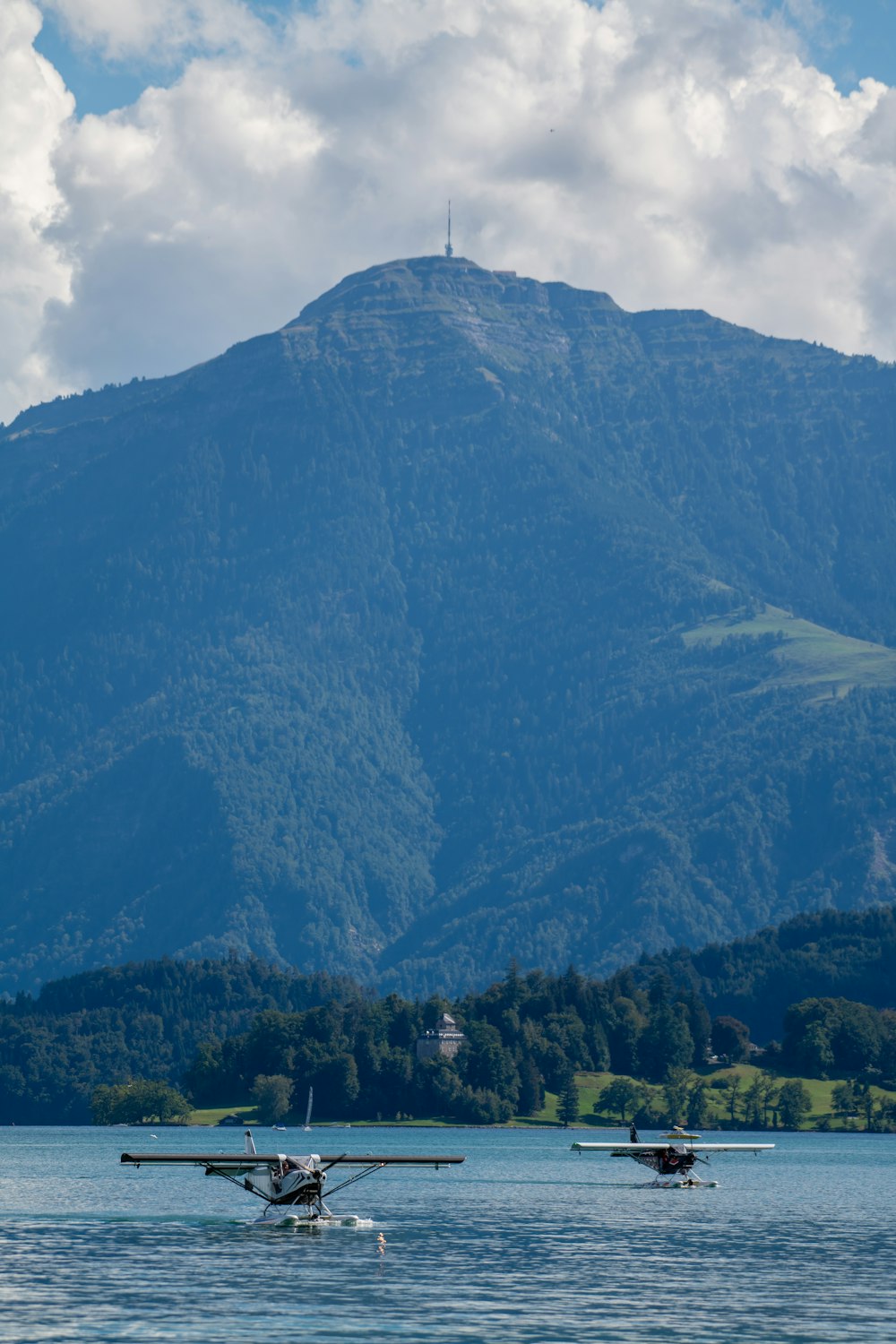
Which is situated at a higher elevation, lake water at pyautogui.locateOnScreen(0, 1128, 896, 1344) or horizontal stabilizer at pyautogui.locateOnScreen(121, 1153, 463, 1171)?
horizontal stabilizer at pyautogui.locateOnScreen(121, 1153, 463, 1171)

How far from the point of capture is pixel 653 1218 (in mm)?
183875

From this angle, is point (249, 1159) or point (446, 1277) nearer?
point (446, 1277)

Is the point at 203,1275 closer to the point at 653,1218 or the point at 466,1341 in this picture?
the point at 466,1341

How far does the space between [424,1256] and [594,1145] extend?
52278mm

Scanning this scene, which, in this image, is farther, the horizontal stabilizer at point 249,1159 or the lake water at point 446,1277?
the horizontal stabilizer at point 249,1159

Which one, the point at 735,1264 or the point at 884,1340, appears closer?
the point at 884,1340

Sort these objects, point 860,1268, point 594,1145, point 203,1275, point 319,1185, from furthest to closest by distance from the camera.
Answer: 1. point 594,1145
2. point 319,1185
3. point 860,1268
4. point 203,1275

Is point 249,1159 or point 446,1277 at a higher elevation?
point 249,1159

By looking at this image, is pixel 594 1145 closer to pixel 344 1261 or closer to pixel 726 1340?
pixel 344 1261

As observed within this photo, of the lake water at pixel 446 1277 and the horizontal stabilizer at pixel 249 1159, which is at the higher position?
the horizontal stabilizer at pixel 249 1159

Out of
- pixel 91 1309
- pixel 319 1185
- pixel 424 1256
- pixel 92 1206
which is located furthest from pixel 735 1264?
pixel 92 1206

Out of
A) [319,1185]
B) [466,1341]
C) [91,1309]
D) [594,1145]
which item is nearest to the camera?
[466,1341]

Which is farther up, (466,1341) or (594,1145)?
(594,1145)

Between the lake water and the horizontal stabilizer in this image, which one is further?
the horizontal stabilizer
